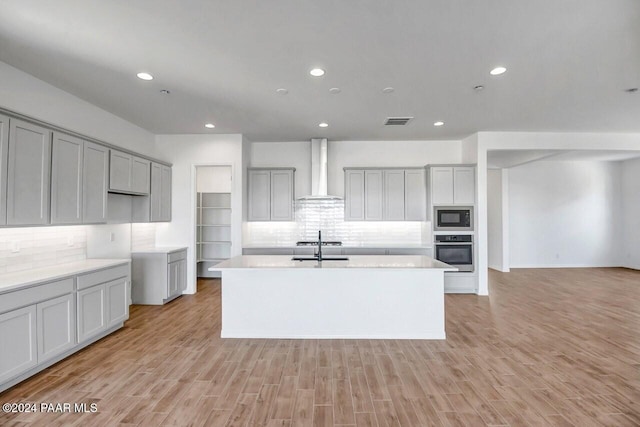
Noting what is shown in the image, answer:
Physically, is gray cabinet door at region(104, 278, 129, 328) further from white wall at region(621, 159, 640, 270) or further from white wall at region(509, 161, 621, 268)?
white wall at region(621, 159, 640, 270)

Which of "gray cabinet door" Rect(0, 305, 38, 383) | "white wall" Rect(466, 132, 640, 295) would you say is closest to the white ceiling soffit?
"white wall" Rect(466, 132, 640, 295)

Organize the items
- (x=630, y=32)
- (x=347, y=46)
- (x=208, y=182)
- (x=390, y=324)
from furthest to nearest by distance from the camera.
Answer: (x=208, y=182)
(x=390, y=324)
(x=347, y=46)
(x=630, y=32)

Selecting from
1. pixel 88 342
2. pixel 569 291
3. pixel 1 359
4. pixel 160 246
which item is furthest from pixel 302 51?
pixel 569 291

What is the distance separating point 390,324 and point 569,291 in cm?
437

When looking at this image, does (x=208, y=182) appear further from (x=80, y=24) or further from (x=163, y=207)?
(x=80, y=24)

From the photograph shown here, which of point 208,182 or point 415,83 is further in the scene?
point 208,182

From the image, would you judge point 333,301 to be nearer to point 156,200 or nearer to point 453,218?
point 453,218

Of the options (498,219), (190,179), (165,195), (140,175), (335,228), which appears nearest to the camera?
(140,175)

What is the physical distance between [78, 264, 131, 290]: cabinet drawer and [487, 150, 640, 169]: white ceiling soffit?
6378 millimetres

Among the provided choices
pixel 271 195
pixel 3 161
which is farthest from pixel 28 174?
pixel 271 195

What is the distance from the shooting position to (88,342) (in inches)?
133

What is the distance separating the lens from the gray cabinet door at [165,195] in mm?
5461

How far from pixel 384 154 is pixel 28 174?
17.6 ft

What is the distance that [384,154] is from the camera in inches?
253
